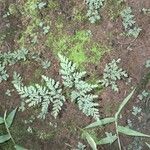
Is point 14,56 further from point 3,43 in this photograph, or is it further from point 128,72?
point 128,72

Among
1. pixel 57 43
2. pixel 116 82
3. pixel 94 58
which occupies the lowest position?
pixel 116 82

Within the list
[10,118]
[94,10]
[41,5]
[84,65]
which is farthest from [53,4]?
[10,118]

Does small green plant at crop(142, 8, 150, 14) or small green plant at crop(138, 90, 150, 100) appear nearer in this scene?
small green plant at crop(138, 90, 150, 100)

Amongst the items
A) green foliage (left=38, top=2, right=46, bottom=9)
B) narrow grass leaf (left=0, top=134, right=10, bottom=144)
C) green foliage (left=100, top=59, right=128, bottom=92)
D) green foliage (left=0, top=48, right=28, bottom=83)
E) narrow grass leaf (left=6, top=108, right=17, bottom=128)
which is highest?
green foliage (left=38, top=2, right=46, bottom=9)

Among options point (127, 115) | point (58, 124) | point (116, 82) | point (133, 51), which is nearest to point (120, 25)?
point (133, 51)

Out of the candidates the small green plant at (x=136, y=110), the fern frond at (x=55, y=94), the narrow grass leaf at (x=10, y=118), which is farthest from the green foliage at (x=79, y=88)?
the narrow grass leaf at (x=10, y=118)

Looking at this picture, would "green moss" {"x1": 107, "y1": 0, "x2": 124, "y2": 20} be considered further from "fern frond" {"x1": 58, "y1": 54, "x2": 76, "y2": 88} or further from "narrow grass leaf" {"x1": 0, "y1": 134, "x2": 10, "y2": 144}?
"narrow grass leaf" {"x1": 0, "y1": 134, "x2": 10, "y2": 144}

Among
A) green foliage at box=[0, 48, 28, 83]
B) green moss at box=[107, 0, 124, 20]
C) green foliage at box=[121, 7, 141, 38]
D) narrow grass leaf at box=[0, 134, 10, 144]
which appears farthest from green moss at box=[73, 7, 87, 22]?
narrow grass leaf at box=[0, 134, 10, 144]
